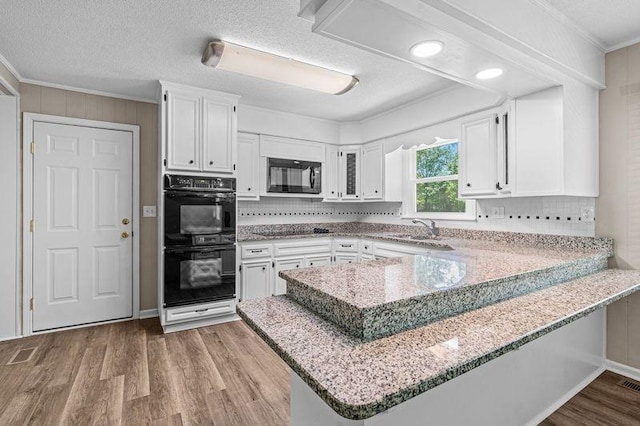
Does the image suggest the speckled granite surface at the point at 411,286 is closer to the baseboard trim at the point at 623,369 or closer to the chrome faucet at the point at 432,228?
the baseboard trim at the point at 623,369

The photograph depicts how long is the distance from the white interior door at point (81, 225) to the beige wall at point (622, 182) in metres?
4.39

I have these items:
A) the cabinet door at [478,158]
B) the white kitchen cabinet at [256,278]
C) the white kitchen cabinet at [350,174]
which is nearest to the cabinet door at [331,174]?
the white kitchen cabinet at [350,174]

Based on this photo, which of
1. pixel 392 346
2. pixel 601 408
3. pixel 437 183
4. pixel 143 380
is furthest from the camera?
pixel 437 183

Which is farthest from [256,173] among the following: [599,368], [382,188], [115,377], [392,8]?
[599,368]

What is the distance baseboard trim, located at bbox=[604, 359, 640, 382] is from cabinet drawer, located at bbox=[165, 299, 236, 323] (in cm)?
328

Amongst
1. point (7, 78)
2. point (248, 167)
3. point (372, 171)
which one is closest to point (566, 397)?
point (372, 171)

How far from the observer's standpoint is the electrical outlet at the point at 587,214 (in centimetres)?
251

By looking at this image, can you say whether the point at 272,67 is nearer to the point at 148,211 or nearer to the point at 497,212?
the point at 148,211

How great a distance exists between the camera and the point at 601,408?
6.48 ft

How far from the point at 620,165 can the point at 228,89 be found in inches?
Result: 135

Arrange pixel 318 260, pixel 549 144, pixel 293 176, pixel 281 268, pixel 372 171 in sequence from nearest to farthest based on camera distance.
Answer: pixel 549 144
pixel 281 268
pixel 318 260
pixel 293 176
pixel 372 171

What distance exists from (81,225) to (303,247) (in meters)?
2.34

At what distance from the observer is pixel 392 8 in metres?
1.38

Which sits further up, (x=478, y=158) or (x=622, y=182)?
(x=478, y=158)
